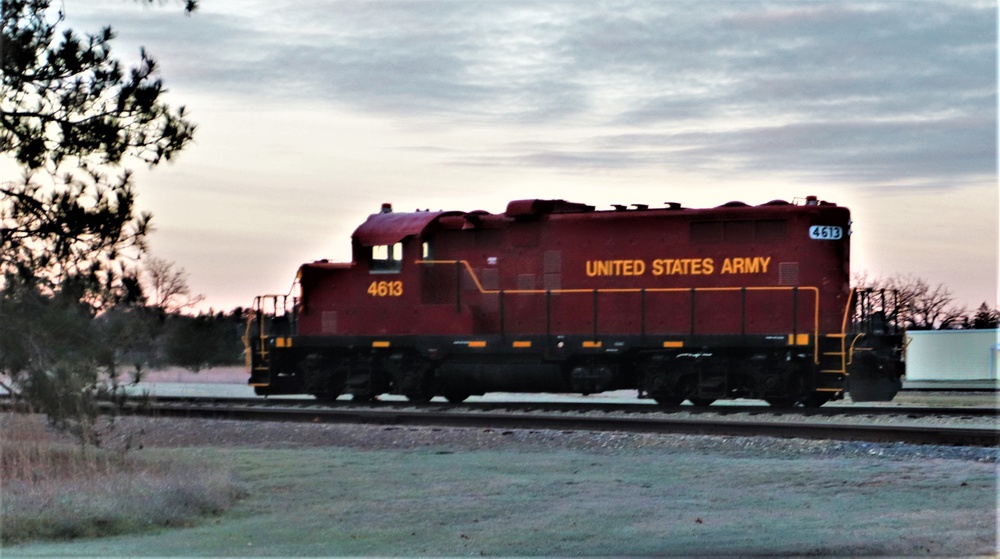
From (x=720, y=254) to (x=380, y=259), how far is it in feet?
21.6

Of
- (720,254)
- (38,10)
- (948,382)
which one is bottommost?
(948,382)

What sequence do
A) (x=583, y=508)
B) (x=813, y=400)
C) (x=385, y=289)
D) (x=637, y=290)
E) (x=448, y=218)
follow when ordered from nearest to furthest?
(x=583, y=508), (x=813, y=400), (x=637, y=290), (x=448, y=218), (x=385, y=289)

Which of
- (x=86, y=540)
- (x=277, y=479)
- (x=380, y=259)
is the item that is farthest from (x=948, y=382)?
(x=86, y=540)

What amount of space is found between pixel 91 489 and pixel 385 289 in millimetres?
12148

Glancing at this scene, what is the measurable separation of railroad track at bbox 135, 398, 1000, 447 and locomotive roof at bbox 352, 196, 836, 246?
10.8 feet

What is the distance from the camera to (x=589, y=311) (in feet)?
70.0

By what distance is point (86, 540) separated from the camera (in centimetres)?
906

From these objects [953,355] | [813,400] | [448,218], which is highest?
[448,218]

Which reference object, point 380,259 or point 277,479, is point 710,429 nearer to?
point 277,479

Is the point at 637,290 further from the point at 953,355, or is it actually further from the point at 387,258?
the point at 953,355

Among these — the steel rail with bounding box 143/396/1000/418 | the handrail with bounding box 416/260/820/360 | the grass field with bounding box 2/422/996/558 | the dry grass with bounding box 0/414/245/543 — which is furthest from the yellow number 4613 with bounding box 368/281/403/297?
the dry grass with bounding box 0/414/245/543

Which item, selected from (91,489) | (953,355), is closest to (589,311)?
(91,489)

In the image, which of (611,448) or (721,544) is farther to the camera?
(611,448)

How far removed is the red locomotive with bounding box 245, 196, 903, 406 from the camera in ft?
65.7
